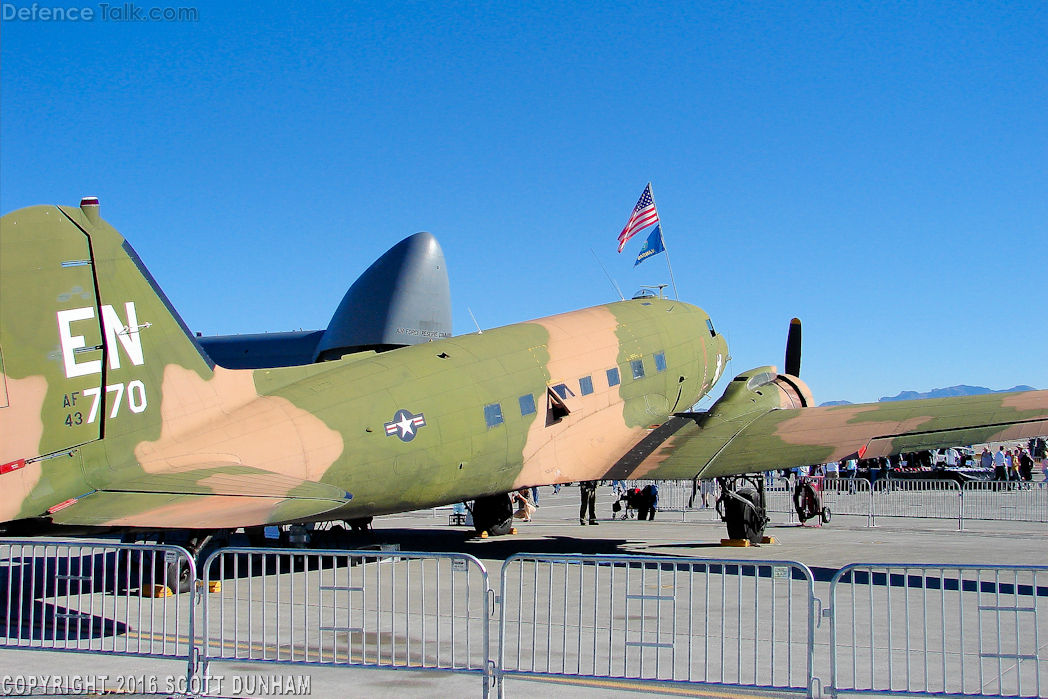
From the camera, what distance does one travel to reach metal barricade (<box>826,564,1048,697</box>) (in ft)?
25.2

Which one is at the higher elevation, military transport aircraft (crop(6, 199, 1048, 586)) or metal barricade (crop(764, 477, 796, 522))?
military transport aircraft (crop(6, 199, 1048, 586))

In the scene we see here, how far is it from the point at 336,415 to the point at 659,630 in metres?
6.56

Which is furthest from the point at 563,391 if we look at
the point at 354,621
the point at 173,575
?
the point at 173,575

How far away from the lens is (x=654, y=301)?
23391mm

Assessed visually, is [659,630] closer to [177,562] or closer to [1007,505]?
[177,562]

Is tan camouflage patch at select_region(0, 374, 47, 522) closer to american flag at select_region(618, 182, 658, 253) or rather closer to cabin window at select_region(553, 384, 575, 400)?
cabin window at select_region(553, 384, 575, 400)

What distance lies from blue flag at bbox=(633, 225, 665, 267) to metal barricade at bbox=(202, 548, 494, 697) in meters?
12.2

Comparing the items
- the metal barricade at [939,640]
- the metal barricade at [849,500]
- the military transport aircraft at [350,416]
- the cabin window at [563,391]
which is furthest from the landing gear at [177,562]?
the metal barricade at [849,500]

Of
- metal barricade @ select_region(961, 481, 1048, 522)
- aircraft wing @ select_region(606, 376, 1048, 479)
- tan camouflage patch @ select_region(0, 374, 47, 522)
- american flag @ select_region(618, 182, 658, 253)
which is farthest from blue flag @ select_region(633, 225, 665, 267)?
tan camouflage patch @ select_region(0, 374, 47, 522)

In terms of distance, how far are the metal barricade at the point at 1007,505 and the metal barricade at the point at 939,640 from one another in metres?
15.7

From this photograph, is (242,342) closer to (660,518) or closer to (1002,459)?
(660,518)

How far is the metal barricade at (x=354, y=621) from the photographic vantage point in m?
8.30

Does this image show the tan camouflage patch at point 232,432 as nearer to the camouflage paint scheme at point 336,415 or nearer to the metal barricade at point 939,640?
the camouflage paint scheme at point 336,415

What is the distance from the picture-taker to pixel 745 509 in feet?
62.6
